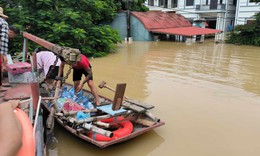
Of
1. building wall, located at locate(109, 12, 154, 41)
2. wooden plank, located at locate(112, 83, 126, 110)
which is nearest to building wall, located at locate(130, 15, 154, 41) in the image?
building wall, located at locate(109, 12, 154, 41)

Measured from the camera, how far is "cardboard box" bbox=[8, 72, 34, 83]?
450 cm

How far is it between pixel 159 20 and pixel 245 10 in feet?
31.8

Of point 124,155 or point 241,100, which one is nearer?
point 124,155

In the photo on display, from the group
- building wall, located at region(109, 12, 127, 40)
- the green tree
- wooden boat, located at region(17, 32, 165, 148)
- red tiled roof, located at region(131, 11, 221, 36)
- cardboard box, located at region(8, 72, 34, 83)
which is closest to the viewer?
wooden boat, located at region(17, 32, 165, 148)

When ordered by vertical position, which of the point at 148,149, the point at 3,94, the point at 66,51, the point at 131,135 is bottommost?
the point at 148,149

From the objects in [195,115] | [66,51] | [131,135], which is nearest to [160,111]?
[195,115]

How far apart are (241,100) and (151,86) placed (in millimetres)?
2457

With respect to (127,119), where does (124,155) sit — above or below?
below

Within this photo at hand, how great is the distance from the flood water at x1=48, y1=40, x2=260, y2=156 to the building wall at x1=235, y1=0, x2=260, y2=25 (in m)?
15.5

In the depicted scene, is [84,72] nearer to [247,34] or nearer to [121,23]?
[121,23]

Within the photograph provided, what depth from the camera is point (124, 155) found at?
156 inches

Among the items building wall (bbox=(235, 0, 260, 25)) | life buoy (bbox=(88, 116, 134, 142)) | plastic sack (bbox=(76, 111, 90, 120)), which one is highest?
building wall (bbox=(235, 0, 260, 25))

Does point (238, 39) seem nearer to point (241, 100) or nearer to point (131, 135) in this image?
point (241, 100)

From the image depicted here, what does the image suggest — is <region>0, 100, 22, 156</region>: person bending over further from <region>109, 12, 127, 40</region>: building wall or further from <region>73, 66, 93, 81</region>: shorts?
<region>109, 12, 127, 40</region>: building wall
